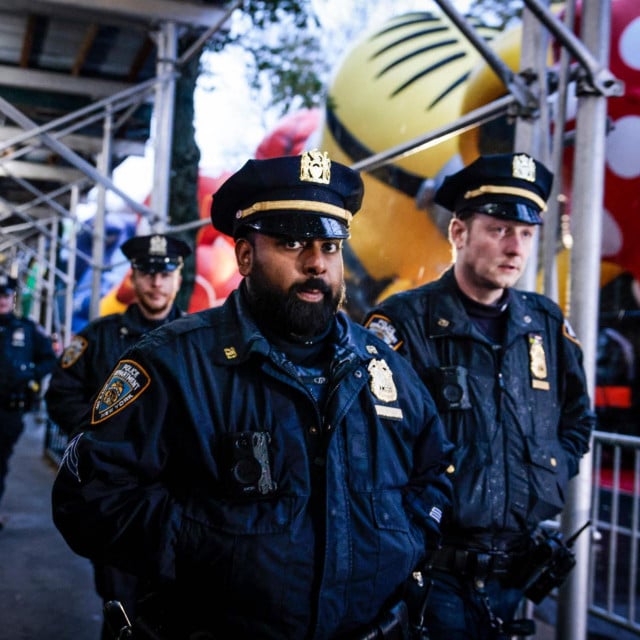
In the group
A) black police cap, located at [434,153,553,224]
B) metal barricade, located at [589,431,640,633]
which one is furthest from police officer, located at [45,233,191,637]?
metal barricade, located at [589,431,640,633]

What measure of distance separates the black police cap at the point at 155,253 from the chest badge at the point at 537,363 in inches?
91.3

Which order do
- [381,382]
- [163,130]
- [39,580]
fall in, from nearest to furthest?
1. [381,382]
2. [39,580]
3. [163,130]

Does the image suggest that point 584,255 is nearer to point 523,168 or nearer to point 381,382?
point 523,168

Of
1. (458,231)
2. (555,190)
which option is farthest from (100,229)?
(458,231)

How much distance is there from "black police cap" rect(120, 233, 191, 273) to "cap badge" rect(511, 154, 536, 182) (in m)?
2.23

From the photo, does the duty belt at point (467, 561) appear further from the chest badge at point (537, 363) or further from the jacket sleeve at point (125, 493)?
the jacket sleeve at point (125, 493)

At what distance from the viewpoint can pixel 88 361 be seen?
4434 mm

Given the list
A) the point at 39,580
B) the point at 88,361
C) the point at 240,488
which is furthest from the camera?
the point at 39,580

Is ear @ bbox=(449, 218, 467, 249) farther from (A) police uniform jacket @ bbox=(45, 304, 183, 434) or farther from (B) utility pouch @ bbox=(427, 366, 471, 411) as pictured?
(A) police uniform jacket @ bbox=(45, 304, 183, 434)

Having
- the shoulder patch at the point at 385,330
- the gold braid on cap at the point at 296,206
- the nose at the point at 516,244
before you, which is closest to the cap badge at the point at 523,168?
the nose at the point at 516,244

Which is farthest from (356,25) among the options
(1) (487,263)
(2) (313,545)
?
(2) (313,545)

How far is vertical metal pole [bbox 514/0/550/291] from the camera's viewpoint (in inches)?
142

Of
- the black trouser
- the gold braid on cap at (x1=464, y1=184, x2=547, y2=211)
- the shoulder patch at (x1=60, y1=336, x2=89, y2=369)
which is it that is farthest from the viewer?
the black trouser

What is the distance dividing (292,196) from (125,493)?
2.90 feet
